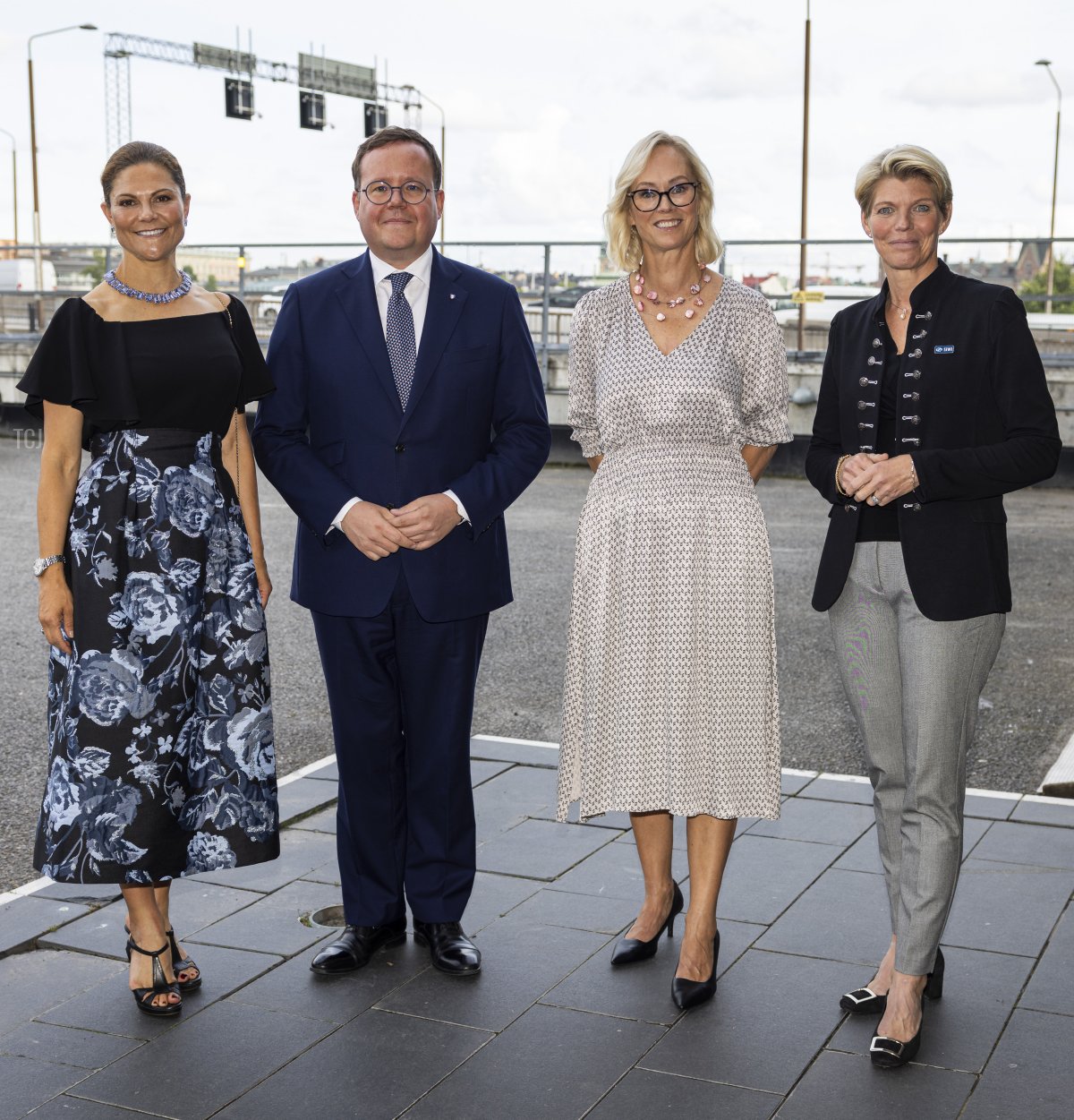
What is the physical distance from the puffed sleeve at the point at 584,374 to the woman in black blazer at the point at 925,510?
29.3 inches

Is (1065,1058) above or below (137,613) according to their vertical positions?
below

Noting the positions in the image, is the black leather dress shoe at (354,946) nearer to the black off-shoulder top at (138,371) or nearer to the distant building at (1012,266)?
the black off-shoulder top at (138,371)

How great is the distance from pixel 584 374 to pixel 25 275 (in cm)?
2630

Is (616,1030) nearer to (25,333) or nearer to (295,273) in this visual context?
(295,273)

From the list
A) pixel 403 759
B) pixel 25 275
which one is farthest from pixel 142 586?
pixel 25 275

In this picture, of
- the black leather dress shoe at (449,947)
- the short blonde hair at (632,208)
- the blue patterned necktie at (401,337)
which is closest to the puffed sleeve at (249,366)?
the blue patterned necktie at (401,337)

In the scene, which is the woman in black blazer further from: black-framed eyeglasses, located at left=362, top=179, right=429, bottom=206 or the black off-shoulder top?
the black off-shoulder top

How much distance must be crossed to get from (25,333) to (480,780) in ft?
64.4

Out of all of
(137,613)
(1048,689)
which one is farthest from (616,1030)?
(1048,689)

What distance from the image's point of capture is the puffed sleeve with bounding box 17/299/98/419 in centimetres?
351

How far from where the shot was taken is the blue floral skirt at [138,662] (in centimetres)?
360

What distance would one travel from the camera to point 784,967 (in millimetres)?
3857

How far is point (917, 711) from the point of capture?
3365mm

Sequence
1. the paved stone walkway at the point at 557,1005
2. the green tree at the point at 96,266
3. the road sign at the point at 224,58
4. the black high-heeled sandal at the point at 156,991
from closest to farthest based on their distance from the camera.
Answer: the paved stone walkway at the point at 557,1005 < the black high-heeled sandal at the point at 156,991 < the green tree at the point at 96,266 < the road sign at the point at 224,58
